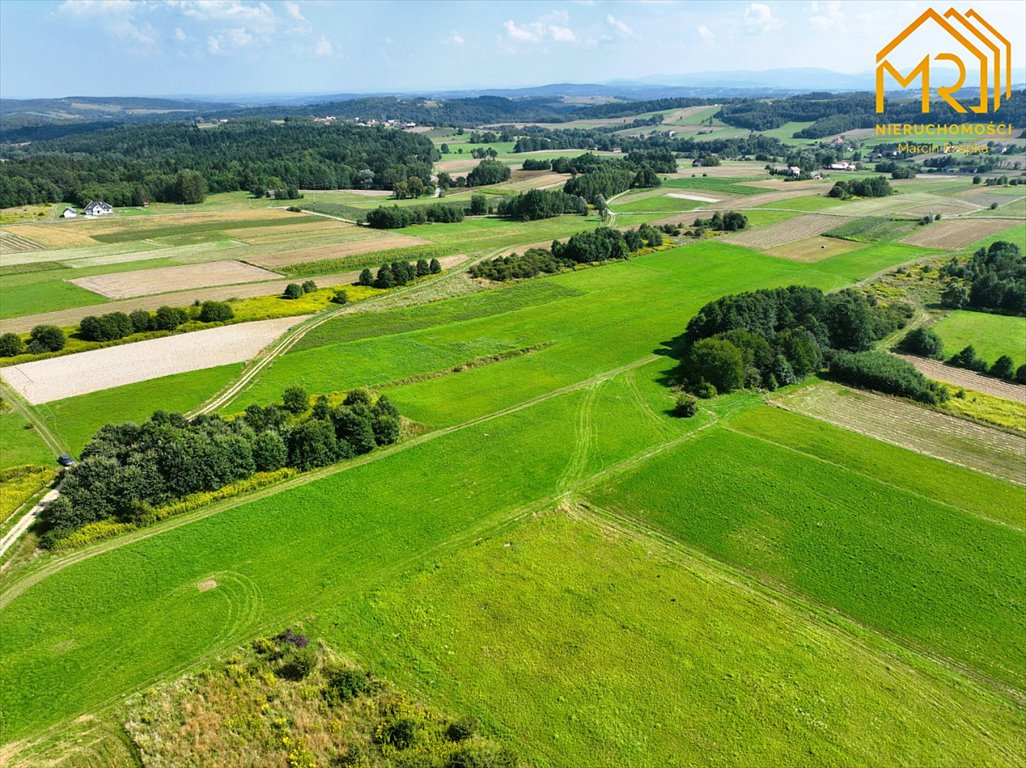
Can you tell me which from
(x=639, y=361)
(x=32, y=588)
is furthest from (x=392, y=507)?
(x=639, y=361)

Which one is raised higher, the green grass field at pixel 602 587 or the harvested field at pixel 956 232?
the harvested field at pixel 956 232

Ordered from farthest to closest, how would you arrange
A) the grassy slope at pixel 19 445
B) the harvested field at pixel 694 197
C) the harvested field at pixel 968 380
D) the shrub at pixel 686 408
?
the harvested field at pixel 694 197 < the harvested field at pixel 968 380 < the shrub at pixel 686 408 < the grassy slope at pixel 19 445

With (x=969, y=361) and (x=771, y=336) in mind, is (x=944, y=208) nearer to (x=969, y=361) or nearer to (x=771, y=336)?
(x=969, y=361)

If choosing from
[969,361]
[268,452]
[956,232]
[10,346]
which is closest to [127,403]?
[268,452]

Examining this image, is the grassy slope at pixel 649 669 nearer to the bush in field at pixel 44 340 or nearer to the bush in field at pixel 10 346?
the bush in field at pixel 44 340

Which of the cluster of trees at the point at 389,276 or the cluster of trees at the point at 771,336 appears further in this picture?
the cluster of trees at the point at 389,276

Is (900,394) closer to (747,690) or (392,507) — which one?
(747,690)

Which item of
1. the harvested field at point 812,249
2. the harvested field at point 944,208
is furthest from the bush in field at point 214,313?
the harvested field at point 944,208
